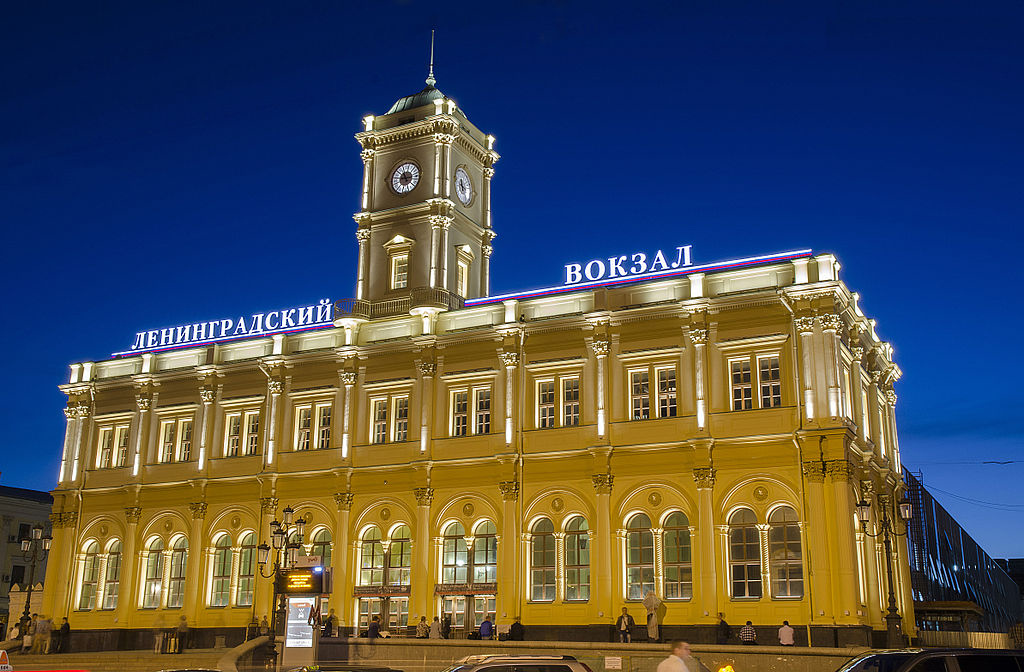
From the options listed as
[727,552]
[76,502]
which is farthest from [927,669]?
[76,502]

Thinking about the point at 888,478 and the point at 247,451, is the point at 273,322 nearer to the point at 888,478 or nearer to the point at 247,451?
the point at 247,451

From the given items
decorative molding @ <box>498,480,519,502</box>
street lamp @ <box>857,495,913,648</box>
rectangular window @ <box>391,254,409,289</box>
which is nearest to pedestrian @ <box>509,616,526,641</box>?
decorative molding @ <box>498,480,519,502</box>

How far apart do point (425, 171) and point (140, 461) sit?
65.8ft

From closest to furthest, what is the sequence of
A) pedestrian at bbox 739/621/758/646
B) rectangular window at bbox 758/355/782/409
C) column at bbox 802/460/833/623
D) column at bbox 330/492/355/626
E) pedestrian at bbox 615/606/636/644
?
pedestrian at bbox 739/621/758/646 < column at bbox 802/460/833/623 < pedestrian at bbox 615/606/636/644 < rectangular window at bbox 758/355/782/409 < column at bbox 330/492/355/626

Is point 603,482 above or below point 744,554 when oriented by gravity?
above

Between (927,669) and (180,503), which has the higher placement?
(180,503)

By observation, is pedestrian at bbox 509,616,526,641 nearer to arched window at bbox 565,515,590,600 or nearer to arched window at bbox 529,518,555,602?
arched window at bbox 529,518,555,602

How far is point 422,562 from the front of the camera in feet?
140

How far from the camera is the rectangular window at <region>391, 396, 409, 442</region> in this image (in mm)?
45219

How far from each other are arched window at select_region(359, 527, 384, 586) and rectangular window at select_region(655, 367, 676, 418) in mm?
13676

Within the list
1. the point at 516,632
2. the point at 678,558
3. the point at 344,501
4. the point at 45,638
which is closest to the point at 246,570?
the point at 344,501

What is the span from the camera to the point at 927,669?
13500 mm

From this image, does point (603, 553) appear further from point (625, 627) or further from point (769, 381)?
point (769, 381)

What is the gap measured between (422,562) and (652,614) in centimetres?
1108
